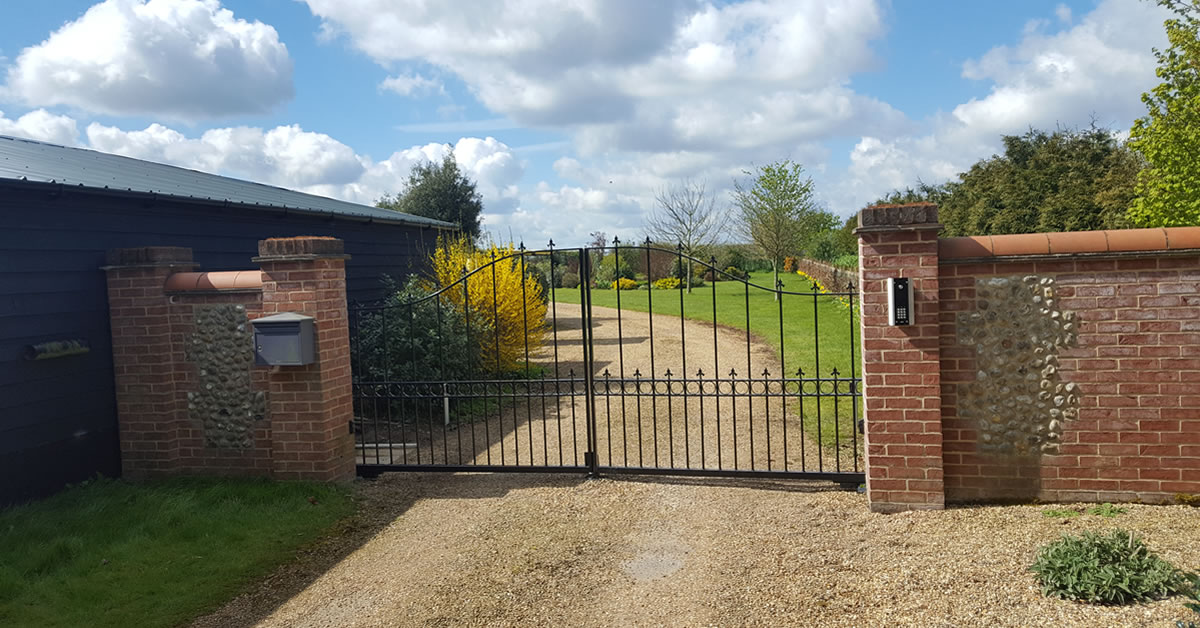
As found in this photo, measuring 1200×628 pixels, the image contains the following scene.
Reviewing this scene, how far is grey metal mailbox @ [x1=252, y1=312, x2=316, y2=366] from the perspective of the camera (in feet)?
20.1

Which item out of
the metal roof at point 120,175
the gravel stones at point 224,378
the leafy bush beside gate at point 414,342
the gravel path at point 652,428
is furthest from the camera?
the leafy bush beside gate at point 414,342

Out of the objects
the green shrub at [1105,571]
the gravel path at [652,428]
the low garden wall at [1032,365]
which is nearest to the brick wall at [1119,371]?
the low garden wall at [1032,365]

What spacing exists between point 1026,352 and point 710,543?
2489 millimetres

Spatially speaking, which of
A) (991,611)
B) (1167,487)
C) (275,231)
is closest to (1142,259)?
(1167,487)

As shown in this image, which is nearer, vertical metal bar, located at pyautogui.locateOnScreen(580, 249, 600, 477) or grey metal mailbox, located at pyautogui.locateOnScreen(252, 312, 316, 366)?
grey metal mailbox, located at pyautogui.locateOnScreen(252, 312, 316, 366)

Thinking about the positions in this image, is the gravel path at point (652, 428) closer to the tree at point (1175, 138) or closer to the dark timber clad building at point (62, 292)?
the dark timber clad building at point (62, 292)

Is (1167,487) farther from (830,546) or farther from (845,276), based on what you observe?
(845,276)

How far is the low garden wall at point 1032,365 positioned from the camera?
497 centimetres

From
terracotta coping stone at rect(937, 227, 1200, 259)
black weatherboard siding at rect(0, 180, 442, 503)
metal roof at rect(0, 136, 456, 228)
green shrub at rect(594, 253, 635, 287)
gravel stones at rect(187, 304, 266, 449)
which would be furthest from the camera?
green shrub at rect(594, 253, 635, 287)

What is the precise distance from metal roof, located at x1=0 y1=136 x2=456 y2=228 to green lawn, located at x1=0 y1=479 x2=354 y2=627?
256 centimetres

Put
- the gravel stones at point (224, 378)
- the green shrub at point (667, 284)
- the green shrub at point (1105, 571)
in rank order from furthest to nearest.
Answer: the green shrub at point (667, 284) → the gravel stones at point (224, 378) → the green shrub at point (1105, 571)

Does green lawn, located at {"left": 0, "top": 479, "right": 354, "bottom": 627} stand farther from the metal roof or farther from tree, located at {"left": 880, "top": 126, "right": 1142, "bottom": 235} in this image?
tree, located at {"left": 880, "top": 126, "right": 1142, "bottom": 235}

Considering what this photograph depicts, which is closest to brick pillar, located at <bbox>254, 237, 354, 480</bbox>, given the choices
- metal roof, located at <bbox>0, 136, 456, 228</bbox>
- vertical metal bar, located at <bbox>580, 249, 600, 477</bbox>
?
metal roof, located at <bbox>0, 136, 456, 228</bbox>

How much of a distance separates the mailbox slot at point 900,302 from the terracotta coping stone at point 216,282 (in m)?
4.98
